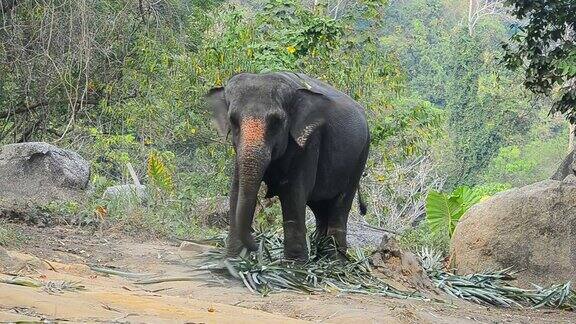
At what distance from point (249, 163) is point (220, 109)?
108cm

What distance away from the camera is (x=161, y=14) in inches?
624

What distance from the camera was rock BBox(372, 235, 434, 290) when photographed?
32.5ft

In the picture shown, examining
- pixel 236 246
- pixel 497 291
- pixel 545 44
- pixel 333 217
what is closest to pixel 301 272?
pixel 236 246

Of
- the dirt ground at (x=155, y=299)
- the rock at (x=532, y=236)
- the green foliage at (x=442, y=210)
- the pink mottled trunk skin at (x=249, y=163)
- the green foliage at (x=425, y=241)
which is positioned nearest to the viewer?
the dirt ground at (x=155, y=299)

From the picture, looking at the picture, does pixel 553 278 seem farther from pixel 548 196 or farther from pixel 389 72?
pixel 389 72

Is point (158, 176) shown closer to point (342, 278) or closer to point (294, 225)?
point (294, 225)

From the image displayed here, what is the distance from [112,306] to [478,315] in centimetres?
437

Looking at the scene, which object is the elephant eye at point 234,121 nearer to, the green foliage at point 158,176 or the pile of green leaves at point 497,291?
the pile of green leaves at point 497,291

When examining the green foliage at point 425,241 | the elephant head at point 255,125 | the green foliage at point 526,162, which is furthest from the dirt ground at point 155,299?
the green foliage at point 526,162

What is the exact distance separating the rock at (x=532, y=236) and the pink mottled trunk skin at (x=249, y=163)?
4.09 meters

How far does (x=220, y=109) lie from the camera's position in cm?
986

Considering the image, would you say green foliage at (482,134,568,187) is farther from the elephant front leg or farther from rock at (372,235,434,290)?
the elephant front leg

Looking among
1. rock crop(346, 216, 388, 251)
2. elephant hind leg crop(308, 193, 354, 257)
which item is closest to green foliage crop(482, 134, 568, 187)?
rock crop(346, 216, 388, 251)

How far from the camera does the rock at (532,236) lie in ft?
39.5
